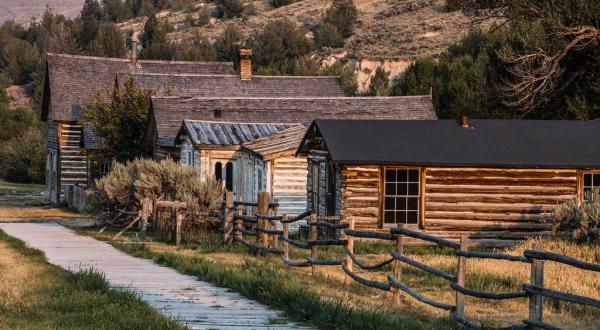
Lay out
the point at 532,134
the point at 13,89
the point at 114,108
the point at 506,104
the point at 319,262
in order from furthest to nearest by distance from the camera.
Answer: the point at 13,89, the point at 114,108, the point at 506,104, the point at 532,134, the point at 319,262

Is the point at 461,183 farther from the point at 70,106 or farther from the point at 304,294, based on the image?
the point at 70,106

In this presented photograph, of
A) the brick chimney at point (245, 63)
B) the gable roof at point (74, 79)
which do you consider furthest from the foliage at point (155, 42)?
the brick chimney at point (245, 63)

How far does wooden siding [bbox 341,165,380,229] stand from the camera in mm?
28516

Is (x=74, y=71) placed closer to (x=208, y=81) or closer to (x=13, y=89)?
(x=208, y=81)

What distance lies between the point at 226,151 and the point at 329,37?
68.0 meters

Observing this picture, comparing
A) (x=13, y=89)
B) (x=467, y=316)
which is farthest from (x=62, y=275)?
(x=13, y=89)

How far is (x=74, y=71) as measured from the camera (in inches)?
2111

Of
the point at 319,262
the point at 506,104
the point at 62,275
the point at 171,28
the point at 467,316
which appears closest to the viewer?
the point at 467,316

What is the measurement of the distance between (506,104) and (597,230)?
51.2 ft

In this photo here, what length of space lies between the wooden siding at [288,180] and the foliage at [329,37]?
2758 inches

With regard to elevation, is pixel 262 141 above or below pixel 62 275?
above

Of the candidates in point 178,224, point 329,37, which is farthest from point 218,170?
point 329,37

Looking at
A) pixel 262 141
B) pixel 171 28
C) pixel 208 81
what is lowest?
pixel 262 141

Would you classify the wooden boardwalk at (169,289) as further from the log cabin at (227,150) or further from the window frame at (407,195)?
the log cabin at (227,150)
